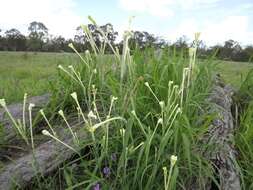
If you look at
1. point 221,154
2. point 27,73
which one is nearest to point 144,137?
point 221,154

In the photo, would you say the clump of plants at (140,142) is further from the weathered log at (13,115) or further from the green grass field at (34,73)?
the green grass field at (34,73)

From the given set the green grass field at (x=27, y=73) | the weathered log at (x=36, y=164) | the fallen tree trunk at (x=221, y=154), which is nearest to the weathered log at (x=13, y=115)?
the green grass field at (x=27, y=73)

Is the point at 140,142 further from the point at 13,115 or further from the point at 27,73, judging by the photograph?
the point at 27,73

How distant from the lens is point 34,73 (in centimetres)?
1124

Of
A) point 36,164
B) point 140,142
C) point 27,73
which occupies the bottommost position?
point 27,73

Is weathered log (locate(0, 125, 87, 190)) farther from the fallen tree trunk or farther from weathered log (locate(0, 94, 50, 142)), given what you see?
the fallen tree trunk

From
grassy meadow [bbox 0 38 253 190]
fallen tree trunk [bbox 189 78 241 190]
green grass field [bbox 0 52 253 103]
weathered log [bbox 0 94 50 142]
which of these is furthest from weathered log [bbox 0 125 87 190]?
green grass field [bbox 0 52 253 103]

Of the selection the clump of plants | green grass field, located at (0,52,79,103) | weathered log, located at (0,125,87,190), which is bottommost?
green grass field, located at (0,52,79,103)

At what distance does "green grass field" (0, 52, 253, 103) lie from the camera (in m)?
6.08

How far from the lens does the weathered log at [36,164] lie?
2.74 metres

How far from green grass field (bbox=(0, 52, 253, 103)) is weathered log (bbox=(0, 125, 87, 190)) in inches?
43.5

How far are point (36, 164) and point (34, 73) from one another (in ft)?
28.7

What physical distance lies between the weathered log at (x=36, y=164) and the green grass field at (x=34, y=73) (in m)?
1.11

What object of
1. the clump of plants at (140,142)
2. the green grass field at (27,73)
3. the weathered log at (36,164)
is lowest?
the green grass field at (27,73)
